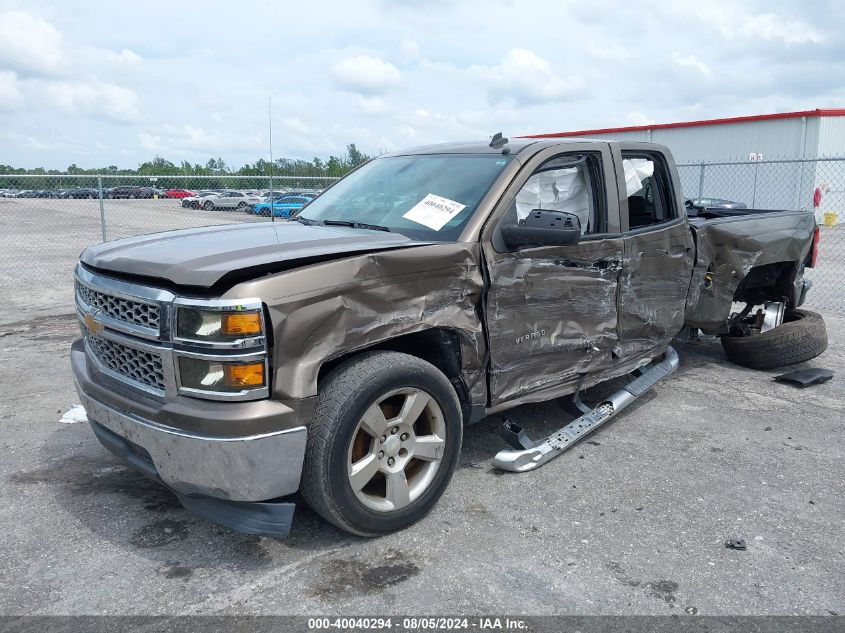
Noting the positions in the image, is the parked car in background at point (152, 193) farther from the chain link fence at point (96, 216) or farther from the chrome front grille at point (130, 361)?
the chrome front grille at point (130, 361)

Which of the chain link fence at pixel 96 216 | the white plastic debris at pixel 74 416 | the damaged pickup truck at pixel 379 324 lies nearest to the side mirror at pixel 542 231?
the damaged pickup truck at pixel 379 324

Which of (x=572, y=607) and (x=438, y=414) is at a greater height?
(x=438, y=414)

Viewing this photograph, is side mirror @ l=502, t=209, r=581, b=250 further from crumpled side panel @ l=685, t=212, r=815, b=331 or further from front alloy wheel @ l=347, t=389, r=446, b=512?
crumpled side panel @ l=685, t=212, r=815, b=331

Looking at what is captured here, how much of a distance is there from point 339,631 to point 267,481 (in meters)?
0.62

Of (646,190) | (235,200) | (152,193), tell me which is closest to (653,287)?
(646,190)

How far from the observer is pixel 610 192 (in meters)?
4.26

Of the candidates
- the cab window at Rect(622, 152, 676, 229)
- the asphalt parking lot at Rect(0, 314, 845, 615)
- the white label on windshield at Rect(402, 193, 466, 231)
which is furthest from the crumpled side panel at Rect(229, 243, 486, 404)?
the cab window at Rect(622, 152, 676, 229)

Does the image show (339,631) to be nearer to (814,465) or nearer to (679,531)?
(679,531)

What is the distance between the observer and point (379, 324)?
3.01 m

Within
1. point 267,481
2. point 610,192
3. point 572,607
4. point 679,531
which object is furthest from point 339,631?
point 610,192

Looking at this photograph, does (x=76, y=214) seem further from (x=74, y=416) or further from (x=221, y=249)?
(x=221, y=249)

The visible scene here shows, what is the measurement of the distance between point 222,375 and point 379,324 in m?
0.70

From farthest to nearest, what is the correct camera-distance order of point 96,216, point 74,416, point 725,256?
point 96,216 < point 725,256 < point 74,416

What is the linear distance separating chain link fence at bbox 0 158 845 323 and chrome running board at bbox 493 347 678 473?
491cm
